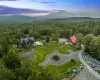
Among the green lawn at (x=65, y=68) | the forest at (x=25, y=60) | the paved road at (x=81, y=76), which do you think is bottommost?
the paved road at (x=81, y=76)

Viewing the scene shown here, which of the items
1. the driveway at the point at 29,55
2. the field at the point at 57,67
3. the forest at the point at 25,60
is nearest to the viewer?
the forest at the point at 25,60

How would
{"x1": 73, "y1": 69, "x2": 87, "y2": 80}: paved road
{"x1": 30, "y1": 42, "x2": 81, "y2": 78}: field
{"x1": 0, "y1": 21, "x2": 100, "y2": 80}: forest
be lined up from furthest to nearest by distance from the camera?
{"x1": 30, "y1": 42, "x2": 81, "y2": 78}: field < {"x1": 73, "y1": 69, "x2": 87, "y2": 80}: paved road < {"x1": 0, "y1": 21, "x2": 100, "y2": 80}: forest

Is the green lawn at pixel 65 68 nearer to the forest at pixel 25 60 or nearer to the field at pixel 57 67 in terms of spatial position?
the field at pixel 57 67

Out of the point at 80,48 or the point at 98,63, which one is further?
the point at 80,48

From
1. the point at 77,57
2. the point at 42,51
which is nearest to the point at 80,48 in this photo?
the point at 77,57

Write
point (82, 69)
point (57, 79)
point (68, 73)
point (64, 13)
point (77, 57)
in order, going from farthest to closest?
1. point (64, 13)
2. point (77, 57)
3. point (82, 69)
4. point (68, 73)
5. point (57, 79)

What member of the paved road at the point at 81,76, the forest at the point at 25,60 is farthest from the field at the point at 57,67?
the forest at the point at 25,60

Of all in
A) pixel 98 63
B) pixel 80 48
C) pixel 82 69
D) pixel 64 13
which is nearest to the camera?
pixel 82 69

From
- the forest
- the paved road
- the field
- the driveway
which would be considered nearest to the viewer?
the forest

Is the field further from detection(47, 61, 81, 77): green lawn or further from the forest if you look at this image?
the forest

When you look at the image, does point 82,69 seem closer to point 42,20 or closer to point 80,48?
point 80,48

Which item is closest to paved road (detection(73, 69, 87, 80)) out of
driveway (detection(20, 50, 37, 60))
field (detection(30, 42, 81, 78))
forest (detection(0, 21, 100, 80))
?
field (detection(30, 42, 81, 78))
